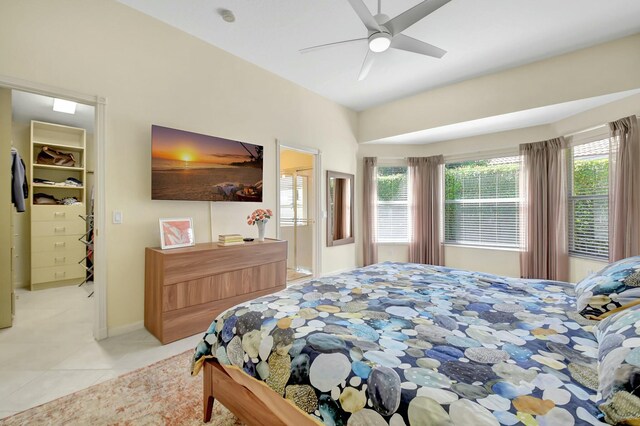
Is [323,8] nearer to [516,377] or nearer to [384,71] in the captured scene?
[384,71]

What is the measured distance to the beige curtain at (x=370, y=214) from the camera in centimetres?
521

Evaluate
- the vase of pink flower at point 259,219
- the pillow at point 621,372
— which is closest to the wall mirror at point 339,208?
the vase of pink flower at point 259,219

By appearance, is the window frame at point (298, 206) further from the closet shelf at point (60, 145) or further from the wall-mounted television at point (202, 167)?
the closet shelf at point (60, 145)

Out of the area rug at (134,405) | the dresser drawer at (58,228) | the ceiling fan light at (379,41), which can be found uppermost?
the ceiling fan light at (379,41)

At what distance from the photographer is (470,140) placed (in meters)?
4.70

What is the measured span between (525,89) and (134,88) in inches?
177

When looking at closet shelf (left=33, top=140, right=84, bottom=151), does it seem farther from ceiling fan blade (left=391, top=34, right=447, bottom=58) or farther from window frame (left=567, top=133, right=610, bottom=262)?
window frame (left=567, top=133, right=610, bottom=262)

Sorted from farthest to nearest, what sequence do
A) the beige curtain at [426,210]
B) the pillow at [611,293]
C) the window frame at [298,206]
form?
the window frame at [298,206] < the beige curtain at [426,210] < the pillow at [611,293]

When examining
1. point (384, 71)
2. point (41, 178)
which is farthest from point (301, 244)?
point (41, 178)

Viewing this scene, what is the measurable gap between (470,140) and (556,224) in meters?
1.80

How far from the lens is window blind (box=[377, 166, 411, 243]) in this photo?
210 inches

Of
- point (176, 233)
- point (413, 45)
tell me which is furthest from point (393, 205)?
point (176, 233)

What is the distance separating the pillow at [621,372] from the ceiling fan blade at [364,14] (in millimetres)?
2286

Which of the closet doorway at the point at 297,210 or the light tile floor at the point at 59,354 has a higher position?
the closet doorway at the point at 297,210
